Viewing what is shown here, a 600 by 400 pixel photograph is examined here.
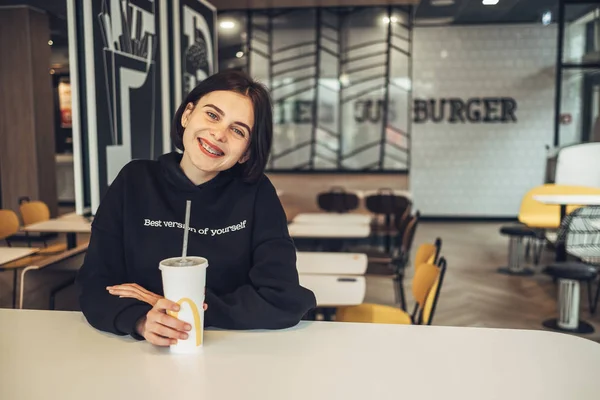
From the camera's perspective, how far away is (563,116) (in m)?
8.61

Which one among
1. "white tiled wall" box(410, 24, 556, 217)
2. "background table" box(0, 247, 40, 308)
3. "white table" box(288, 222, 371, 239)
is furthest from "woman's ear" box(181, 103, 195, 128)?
"white tiled wall" box(410, 24, 556, 217)

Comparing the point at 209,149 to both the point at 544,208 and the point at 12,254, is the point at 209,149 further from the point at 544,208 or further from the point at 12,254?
the point at 544,208

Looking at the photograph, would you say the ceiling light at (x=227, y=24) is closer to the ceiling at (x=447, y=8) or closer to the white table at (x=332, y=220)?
the ceiling at (x=447, y=8)

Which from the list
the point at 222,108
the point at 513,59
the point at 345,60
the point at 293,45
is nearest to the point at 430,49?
the point at 513,59

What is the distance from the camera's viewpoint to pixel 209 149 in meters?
1.48

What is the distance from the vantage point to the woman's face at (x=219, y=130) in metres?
1.48

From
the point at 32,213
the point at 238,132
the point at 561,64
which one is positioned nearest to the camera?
the point at 238,132

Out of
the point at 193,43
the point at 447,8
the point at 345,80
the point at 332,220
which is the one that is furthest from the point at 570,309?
the point at 447,8

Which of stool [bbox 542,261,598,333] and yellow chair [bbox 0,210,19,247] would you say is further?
yellow chair [bbox 0,210,19,247]

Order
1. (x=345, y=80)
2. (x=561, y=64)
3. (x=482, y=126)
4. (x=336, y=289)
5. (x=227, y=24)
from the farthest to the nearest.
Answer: (x=482, y=126) → (x=345, y=80) → (x=227, y=24) → (x=561, y=64) → (x=336, y=289)

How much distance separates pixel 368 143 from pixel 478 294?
4025mm

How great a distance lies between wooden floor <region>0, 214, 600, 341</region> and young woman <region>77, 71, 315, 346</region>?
1.37 metres

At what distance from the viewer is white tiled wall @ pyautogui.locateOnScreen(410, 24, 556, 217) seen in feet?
32.7

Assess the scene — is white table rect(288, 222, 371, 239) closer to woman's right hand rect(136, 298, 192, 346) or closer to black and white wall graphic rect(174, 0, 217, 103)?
black and white wall graphic rect(174, 0, 217, 103)
